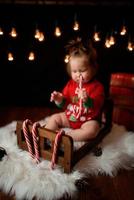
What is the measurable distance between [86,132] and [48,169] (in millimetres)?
273

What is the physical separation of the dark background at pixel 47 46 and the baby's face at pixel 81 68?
1.43 feet

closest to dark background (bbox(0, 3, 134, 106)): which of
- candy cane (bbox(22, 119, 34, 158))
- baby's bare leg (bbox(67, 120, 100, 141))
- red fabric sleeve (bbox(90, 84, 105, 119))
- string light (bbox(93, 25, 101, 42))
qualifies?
string light (bbox(93, 25, 101, 42))

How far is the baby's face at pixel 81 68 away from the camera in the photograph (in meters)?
1.33

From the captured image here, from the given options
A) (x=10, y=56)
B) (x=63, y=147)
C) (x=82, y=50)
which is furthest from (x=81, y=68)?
(x=10, y=56)

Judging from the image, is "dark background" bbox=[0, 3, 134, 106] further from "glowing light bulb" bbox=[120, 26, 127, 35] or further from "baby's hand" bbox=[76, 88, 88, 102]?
"baby's hand" bbox=[76, 88, 88, 102]

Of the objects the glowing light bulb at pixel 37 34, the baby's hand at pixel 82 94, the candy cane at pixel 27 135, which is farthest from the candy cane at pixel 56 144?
the glowing light bulb at pixel 37 34

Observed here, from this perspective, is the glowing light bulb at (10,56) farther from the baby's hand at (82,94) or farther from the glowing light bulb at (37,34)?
the baby's hand at (82,94)

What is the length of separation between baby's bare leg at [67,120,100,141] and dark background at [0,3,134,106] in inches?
24.2

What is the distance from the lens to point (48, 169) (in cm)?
115

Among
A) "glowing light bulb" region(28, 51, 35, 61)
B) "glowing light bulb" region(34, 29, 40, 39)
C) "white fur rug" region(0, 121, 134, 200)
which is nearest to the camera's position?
"white fur rug" region(0, 121, 134, 200)

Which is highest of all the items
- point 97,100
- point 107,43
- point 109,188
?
point 107,43

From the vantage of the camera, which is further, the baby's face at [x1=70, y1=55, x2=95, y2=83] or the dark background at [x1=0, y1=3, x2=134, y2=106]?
the dark background at [x1=0, y1=3, x2=134, y2=106]

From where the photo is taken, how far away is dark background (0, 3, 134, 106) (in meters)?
1.64

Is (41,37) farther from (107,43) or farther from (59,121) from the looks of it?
(59,121)
